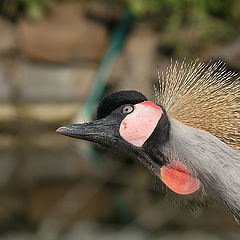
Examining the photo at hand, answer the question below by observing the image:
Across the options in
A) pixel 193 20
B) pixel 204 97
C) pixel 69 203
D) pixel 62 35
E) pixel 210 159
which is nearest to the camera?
pixel 210 159

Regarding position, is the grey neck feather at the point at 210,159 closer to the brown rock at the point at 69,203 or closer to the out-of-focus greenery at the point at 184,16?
the out-of-focus greenery at the point at 184,16

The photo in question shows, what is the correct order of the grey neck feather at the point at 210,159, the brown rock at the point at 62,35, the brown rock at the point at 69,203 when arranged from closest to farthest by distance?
the grey neck feather at the point at 210,159 → the brown rock at the point at 62,35 → the brown rock at the point at 69,203

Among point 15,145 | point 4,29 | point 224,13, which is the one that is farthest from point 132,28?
point 15,145

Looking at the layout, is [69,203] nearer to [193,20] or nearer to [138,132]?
[193,20]

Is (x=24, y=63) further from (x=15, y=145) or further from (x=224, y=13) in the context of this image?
(x=224, y=13)

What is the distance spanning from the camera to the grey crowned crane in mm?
1126

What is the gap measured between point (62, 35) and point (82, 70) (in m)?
A: 0.26

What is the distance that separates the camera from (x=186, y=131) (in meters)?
1.16

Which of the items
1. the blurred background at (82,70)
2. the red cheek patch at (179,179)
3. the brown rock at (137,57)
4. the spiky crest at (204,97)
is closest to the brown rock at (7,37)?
the blurred background at (82,70)

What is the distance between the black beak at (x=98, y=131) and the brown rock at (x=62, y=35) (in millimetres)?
2421

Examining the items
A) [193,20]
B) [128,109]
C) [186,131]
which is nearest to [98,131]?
[128,109]

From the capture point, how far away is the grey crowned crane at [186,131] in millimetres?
1126

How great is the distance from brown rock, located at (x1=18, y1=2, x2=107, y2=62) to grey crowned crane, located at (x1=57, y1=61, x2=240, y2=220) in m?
2.39

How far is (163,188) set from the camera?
1.27 meters
